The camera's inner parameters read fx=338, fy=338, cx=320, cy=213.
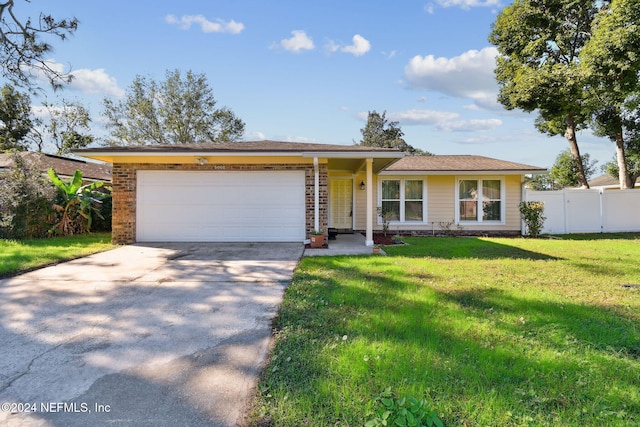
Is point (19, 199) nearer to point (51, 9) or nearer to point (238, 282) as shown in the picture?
point (51, 9)

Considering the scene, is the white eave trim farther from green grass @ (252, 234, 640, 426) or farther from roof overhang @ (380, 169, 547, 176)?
roof overhang @ (380, 169, 547, 176)

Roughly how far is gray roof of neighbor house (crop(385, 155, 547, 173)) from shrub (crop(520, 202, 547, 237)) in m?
1.28

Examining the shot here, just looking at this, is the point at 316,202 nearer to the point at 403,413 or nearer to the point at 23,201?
the point at 403,413

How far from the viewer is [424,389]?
246 centimetres

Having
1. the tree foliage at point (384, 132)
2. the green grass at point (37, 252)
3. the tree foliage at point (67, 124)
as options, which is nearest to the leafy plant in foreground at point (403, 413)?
the green grass at point (37, 252)

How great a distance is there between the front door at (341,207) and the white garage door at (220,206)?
456cm

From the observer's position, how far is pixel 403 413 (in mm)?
2084

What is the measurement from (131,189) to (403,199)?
987cm

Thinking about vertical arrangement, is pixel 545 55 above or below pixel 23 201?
above

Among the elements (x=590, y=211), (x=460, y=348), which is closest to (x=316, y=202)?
(x=460, y=348)

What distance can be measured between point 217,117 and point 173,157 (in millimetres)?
20561

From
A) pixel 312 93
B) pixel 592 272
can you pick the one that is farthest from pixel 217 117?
pixel 592 272

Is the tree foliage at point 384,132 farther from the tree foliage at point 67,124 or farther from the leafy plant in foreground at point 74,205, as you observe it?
the leafy plant in foreground at point 74,205

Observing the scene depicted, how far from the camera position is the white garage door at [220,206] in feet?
33.2
